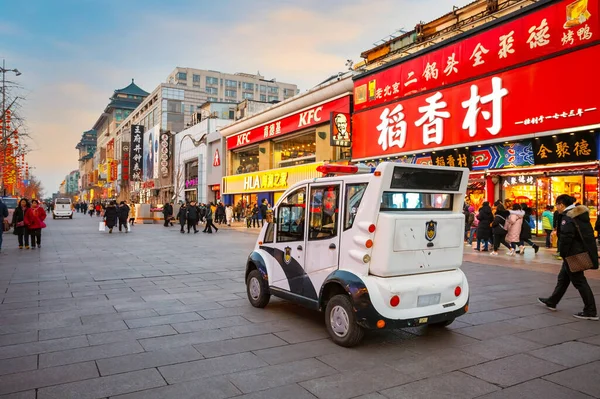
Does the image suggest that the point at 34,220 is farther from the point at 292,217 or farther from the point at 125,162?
the point at 125,162

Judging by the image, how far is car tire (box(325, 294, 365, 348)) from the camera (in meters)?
4.93

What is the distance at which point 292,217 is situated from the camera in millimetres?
6254

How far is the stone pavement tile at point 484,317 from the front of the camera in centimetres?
616

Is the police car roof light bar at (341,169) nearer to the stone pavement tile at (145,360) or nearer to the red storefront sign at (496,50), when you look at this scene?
the stone pavement tile at (145,360)

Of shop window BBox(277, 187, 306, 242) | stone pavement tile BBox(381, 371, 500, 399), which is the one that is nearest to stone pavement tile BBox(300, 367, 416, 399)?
stone pavement tile BBox(381, 371, 500, 399)

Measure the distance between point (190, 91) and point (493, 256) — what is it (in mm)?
65909

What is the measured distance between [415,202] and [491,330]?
201cm

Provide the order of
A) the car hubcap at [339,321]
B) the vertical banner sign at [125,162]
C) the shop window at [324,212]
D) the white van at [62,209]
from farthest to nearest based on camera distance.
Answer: the vertical banner sign at [125,162], the white van at [62,209], the shop window at [324,212], the car hubcap at [339,321]

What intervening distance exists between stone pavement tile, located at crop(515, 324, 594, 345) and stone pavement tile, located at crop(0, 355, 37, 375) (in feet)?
17.8

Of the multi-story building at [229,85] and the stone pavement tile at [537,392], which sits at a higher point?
the multi-story building at [229,85]

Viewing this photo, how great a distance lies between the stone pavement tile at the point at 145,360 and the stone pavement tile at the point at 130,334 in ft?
2.08

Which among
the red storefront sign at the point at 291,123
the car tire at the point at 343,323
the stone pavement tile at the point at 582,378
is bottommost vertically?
the stone pavement tile at the point at 582,378

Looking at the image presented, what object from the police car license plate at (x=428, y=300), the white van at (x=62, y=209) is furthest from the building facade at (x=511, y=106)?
the white van at (x=62, y=209)

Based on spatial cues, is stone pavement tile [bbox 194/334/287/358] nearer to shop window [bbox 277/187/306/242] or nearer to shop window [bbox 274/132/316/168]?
shop window [bbox 277/187/306/242]
